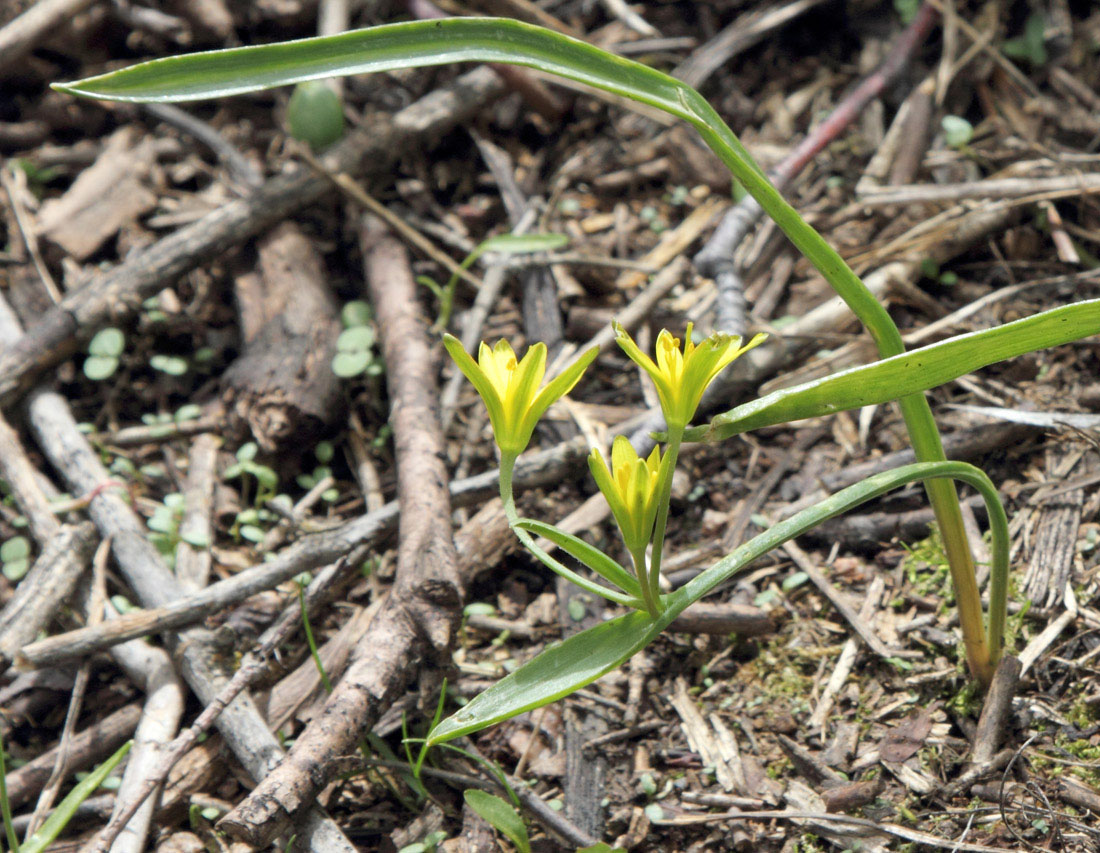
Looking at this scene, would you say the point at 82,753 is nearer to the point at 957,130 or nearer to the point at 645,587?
the point at 645,587

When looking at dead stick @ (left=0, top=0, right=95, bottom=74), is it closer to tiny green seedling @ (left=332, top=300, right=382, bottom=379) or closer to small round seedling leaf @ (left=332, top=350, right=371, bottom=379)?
tiny green seedling @ (left=332, top=300, right=382, bottom=379)

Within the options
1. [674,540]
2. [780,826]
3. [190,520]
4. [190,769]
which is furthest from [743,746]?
[190,520]

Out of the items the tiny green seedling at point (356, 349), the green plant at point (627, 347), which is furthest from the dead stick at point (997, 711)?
the tiny green seedling at point (356, 349)

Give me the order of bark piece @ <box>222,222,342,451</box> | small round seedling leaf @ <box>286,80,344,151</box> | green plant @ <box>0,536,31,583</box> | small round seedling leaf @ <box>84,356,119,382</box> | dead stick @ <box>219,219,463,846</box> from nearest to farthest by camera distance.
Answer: dead stick @ <box>219,219,463,846</box>, green plant @ <box>0,536,31,583</box>, bark piece @ <box>222,222,342,451</box>, small round seedling leaf @ <box>84,356,119,382</box>, small round seedling leaf @ <box>286,80,344,151</box>

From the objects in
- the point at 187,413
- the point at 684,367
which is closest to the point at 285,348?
the point at 187,413

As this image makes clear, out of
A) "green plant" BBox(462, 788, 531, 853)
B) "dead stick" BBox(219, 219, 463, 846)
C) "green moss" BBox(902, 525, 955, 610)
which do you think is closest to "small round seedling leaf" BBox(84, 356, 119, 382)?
"dead stick" BBox(219, 219, 463, 846)
